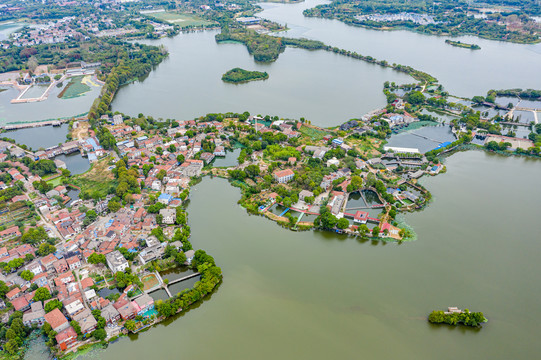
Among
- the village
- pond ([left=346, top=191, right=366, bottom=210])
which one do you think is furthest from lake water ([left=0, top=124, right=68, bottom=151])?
pond ([left=346, top=191, right=366, bottom=210])

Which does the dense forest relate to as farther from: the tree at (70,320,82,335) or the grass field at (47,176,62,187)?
the tree at (70,320,82,335)

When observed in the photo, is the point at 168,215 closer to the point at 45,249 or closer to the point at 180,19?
the point at 45,249

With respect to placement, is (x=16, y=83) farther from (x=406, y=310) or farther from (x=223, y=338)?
(x=406, y=310)

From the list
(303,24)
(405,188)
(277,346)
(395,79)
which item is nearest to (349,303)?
(277,346)

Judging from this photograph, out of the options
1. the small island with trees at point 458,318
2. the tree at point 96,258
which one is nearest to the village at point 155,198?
the tree at point 96,258

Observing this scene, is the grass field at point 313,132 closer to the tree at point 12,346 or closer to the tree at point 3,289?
the tree at point 3,289
